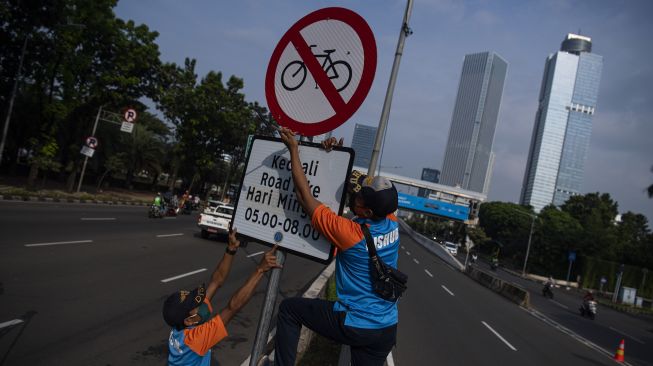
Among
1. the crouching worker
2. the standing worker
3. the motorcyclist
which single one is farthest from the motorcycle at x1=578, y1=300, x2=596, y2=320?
the motorcyclist

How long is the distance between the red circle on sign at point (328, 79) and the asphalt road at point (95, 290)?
4.05m

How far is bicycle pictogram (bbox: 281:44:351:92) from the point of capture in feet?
6.84

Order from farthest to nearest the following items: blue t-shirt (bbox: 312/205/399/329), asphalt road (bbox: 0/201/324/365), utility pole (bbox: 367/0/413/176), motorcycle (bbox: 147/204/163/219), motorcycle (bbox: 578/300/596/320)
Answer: motorcycle (bbox: 147/204/163/219) → motorcycle (bbox: 578/300/596/320) → utility pole (bbox: 367/0/413/176) → asphalt road (bbox: 0/201/324/365) → blue t-shirt (bbox: 312/205/399/329)

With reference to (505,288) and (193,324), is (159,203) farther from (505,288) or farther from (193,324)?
(193,324)

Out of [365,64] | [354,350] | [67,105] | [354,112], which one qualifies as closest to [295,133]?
[354,112]

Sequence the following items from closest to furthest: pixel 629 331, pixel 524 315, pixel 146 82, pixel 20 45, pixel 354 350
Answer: pixel 354 350
pixel 524 315
pixel 629 331
pixel 20 45
pixel 146 82

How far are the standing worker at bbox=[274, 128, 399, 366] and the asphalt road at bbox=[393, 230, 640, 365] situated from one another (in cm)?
485

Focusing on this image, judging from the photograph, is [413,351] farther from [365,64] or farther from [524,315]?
[524,315]

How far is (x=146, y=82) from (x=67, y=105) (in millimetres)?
5585

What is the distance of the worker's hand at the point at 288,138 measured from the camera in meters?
2.04

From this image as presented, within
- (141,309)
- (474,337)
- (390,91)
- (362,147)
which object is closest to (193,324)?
(141,309)

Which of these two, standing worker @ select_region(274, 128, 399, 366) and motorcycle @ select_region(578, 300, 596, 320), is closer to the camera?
standing worker @ select_region(274, 128, 399, 366)

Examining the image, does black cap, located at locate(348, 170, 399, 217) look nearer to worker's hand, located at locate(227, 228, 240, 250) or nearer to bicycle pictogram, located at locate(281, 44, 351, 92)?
bicycle pictogram, located at locate(281, 44, 351, 92)

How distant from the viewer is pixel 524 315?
15445 millimetres
